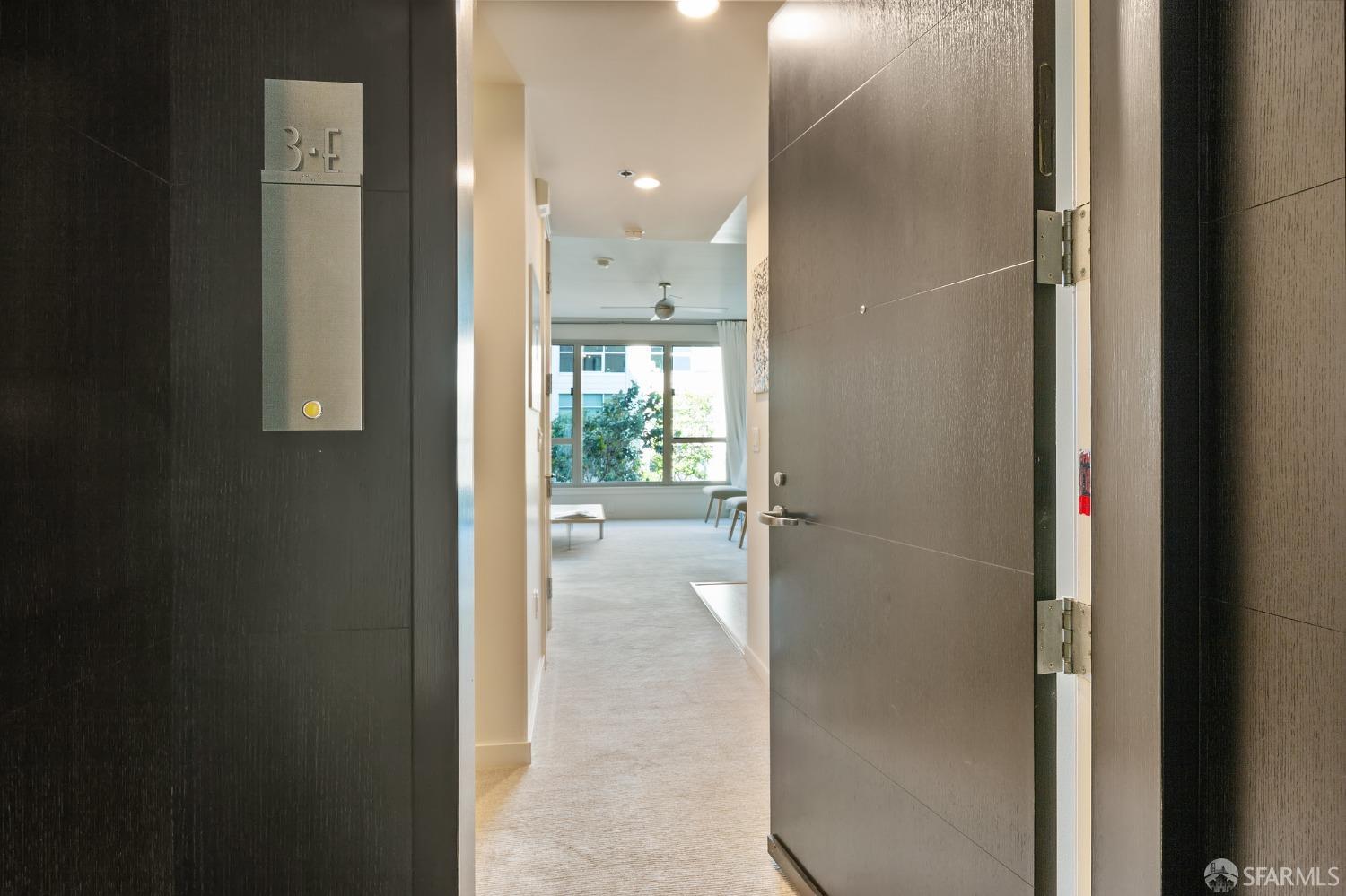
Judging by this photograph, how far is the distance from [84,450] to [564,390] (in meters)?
9.06

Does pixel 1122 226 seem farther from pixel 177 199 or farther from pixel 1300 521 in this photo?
pixel 177 199

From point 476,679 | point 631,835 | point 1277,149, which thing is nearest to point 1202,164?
point 1277,149

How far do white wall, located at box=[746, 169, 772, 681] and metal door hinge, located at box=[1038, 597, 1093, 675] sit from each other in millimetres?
2137

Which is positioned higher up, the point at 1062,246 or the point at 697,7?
the point at 697,7

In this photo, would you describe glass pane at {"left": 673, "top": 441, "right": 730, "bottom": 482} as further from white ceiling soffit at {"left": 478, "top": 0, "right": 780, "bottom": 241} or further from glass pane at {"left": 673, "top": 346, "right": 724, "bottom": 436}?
white ceiling soffit at {"left": 478, "top": 0, "right": 780, "bottom": 241}

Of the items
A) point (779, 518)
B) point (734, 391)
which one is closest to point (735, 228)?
point (779, 518)

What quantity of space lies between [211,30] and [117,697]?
36.6 inches

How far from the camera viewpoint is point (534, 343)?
3.03m

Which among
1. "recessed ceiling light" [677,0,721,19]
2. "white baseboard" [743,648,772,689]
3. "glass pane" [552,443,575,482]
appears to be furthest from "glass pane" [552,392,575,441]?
"recessed ceiling light" [677,0,721,19]

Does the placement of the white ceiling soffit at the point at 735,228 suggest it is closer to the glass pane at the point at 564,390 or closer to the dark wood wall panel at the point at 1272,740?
the dark wood wall panel at the point at 1272,740

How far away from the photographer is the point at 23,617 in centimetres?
78

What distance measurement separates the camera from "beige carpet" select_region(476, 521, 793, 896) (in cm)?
185
